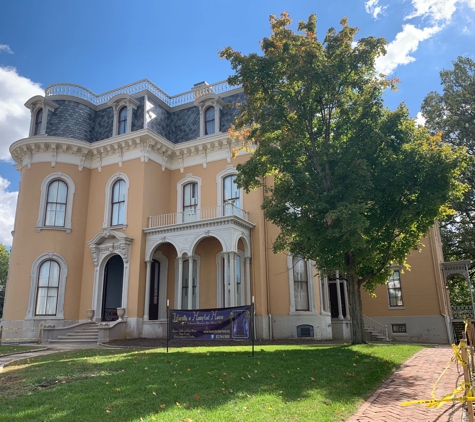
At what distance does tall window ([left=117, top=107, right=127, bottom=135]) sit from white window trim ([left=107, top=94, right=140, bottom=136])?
16 centimetres

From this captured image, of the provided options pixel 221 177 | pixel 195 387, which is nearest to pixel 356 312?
pixel 195 387

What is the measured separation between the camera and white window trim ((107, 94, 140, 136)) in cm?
2229

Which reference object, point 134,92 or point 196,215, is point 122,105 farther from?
point 196,215

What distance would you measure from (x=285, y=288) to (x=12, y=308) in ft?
45.3

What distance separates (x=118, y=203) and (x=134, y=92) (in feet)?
22.3

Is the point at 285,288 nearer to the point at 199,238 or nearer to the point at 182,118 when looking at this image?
the point at 199,238

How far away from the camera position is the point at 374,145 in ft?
41.6

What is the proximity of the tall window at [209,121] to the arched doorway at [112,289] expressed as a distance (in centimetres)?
868

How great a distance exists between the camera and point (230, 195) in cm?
2112

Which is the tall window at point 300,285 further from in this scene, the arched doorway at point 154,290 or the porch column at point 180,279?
the arched doorway at point 154,290

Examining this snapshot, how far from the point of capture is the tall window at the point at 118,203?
71.1 ft

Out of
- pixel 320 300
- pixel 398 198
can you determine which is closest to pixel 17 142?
pixel 320 300

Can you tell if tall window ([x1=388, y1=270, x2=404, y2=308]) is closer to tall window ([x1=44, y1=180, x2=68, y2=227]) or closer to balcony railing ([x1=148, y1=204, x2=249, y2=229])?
balcony railing ([x1=148, y1=204, x2=249, y2=229])

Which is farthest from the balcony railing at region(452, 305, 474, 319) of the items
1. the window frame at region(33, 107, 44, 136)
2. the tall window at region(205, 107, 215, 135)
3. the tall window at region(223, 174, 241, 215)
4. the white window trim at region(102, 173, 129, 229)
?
the window frame at region(33, 107, 44, 136)
